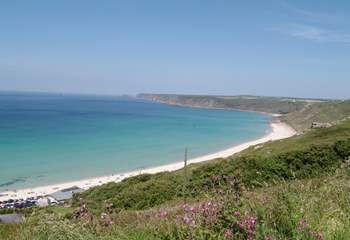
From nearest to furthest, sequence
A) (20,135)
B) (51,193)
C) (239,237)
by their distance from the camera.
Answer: (239,237)
(51,193)
(20,135)

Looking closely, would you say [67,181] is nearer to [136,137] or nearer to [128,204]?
[128,204]

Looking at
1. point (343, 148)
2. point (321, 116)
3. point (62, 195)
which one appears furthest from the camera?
point (321, 116)

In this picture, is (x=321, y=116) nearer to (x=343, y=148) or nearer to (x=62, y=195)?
(x=62, y=195)

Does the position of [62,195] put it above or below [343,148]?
below

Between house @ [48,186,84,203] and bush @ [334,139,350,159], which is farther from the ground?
bush @ [334,139,350,159]

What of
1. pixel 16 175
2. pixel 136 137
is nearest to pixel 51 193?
pixel 16 175

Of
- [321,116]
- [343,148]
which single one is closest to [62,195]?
[343,148]

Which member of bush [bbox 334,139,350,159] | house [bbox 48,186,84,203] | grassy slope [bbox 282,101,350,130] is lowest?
house [bbox 48,186,84,203]

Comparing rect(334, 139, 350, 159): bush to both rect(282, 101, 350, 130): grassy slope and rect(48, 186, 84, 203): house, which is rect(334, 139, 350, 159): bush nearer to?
rect(48, 186, 84, 203): house

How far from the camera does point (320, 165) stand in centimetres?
2048

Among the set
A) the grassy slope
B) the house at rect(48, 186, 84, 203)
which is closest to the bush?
the house at rect(48, 186, 84, 203)

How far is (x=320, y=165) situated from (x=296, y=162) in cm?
136

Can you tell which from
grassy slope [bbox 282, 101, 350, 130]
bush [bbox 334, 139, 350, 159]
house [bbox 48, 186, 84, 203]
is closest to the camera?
bush [bbox 334, 139, 350, 159]

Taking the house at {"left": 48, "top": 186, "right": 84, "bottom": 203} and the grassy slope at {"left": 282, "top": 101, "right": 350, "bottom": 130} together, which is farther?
the grassy slope at {"left": 282, "top": 101, "right": 350, "bottom": 130}
